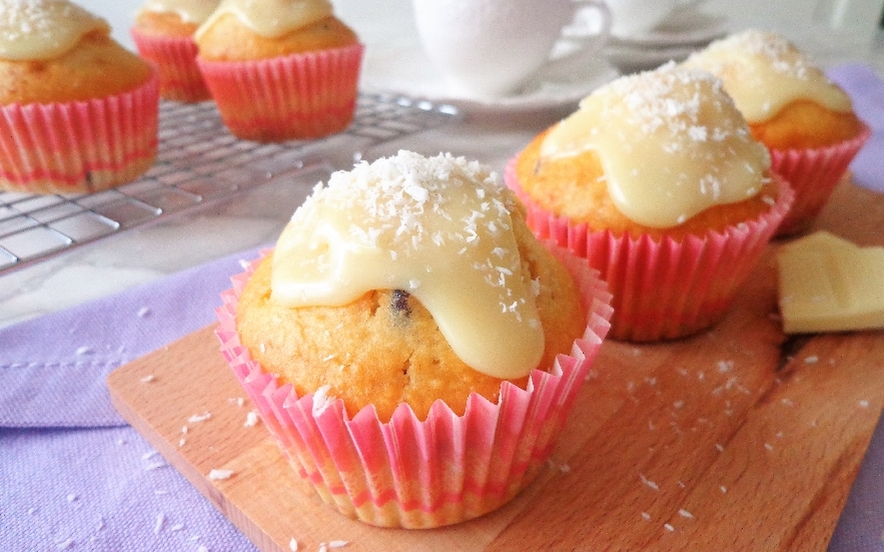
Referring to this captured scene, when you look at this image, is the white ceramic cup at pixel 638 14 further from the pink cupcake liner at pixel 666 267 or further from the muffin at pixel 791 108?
the pink cupcake liner at pixel 666 267

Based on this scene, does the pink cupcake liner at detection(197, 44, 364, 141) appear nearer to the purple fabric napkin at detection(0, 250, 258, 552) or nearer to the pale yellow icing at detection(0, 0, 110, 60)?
the pale yellow icing at detection(0, 0, 110, 60)

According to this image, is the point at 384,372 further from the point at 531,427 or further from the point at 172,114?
the point at 172,114

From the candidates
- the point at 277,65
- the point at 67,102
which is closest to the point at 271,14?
the point at 277,65

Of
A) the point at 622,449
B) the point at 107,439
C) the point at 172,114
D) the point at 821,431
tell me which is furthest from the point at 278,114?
the point at 821,431

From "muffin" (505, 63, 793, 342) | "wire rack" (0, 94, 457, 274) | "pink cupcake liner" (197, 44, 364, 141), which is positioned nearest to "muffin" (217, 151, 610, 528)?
"muffin" (505, 63, 793, 342)

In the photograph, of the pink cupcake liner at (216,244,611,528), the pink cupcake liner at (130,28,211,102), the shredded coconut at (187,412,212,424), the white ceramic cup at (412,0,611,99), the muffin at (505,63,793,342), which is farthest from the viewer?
the pink cupcake liner at (130,28,211,102)

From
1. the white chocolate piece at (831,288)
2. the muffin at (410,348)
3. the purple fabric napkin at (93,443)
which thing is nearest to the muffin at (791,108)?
the white chocolate piece at (831,288)
